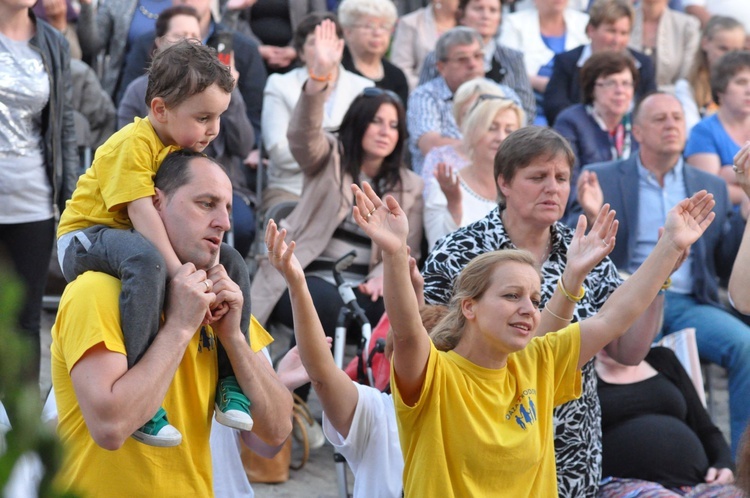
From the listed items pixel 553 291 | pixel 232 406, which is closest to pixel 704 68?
pixel 553 291

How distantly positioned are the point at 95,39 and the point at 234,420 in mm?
5767

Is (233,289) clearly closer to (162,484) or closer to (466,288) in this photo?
(162,484)

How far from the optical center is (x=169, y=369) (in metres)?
2.49

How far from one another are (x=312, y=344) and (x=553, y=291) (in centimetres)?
110

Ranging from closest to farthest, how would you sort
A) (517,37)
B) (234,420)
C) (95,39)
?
(234,420) → (95,39) → (517,37)

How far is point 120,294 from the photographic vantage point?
2.56 m

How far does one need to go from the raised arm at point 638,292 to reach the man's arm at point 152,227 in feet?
A: 4.19

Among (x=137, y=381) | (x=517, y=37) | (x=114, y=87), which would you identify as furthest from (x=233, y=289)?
(x=517, y=37)

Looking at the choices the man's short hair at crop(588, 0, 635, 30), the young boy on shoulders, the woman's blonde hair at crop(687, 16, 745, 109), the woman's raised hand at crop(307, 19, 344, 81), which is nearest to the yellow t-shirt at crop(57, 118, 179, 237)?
the young boy on shoulders

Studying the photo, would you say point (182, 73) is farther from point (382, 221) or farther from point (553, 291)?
point (553, 291)

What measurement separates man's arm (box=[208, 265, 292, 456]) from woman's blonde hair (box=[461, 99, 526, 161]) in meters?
3.15

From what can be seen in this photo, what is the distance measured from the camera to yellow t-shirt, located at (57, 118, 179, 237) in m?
2.85

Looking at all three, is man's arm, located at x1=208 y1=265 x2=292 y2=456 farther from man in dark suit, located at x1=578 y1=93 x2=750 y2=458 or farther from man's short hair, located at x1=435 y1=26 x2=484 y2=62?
man's short hair, located at x1=435 y1=26 x2=484 y2=62

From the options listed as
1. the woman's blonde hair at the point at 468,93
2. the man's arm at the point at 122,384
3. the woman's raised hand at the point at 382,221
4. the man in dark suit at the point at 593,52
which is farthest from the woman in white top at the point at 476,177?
the man's arm at the point at 122,384
